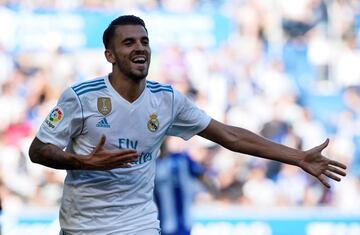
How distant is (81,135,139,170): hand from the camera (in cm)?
511

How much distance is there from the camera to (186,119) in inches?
242

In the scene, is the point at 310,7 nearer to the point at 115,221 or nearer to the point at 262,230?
the point at 262,230

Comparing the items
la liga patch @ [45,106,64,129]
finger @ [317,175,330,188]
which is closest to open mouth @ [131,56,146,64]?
la liga patch @ [45,106,64,129]

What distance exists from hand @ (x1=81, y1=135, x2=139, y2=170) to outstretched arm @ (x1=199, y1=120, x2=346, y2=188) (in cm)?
111

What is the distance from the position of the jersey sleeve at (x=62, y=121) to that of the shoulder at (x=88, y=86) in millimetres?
37

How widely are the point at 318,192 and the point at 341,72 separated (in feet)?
6.00

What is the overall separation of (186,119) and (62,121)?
3.08 feet

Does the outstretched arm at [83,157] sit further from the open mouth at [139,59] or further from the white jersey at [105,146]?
the open mouth at [139,59]

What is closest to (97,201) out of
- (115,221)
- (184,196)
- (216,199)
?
(115,221)

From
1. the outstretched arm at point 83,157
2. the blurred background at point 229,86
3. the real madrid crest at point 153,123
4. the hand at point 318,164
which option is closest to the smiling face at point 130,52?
the real madrid crest at point 153,123

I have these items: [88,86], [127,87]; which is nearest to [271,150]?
[127,87]

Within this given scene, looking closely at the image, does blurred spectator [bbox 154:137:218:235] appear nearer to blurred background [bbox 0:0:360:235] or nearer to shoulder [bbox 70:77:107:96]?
shoulder [bbox 70:77:107:96]

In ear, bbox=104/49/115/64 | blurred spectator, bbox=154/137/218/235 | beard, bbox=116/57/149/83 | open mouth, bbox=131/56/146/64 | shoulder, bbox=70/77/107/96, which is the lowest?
blurred spectator, bbox=154/137/218/235

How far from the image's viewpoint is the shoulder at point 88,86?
5.64m
